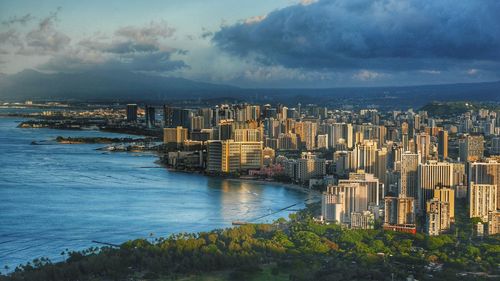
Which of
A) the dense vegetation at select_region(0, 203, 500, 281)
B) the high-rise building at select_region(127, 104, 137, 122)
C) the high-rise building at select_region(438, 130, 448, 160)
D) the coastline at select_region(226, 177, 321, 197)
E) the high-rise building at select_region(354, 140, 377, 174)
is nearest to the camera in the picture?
the dense vegetation at select_region(0, 203, 500, 281)

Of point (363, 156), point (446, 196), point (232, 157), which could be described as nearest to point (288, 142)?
point (232, 157)

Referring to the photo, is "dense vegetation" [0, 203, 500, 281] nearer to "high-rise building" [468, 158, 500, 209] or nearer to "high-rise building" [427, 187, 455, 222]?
"high-rise building" [427, 187, 455, 222]

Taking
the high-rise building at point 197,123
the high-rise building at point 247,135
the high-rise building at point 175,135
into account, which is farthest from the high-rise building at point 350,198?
the high-rise building at point 197,123

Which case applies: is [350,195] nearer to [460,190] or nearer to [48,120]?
[460,190]

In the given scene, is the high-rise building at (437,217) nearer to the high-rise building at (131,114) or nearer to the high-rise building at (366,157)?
the high-rise building at (366,157)

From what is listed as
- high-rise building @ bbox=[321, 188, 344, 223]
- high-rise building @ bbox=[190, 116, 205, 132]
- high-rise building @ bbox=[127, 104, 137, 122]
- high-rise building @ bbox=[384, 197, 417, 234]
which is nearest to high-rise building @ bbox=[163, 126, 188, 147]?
high-rise building @ bbox=[190, 116, 205, 132]

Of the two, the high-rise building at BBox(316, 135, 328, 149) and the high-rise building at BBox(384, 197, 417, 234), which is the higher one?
the high-rise building at BBox(316, 135, 328, 149)
